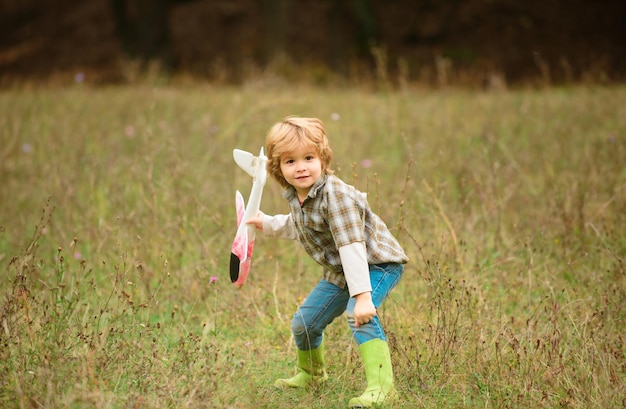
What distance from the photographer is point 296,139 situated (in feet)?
8.93

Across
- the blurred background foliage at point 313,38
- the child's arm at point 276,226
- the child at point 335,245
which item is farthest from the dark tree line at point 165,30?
the child at point 335,245

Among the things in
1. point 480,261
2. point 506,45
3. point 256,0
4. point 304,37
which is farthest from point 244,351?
point 256,0

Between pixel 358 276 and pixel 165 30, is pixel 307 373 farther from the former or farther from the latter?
pixel 165 30

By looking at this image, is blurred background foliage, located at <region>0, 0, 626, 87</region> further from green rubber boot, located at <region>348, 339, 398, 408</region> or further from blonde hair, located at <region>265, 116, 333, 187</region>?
green rubber boot, located at <region>348, 339, 398, 408</region>

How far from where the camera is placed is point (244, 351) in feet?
10.9

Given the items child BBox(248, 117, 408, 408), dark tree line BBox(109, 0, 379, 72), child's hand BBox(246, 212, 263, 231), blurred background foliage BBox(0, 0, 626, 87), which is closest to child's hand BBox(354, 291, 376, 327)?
child BBox(248, 117, 408, 408)

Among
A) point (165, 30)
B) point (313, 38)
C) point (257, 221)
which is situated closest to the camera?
point (257, 221)

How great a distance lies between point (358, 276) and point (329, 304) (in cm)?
33

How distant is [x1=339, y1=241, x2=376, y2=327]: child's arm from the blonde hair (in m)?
0.38

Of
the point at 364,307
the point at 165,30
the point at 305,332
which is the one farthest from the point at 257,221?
the point at 165,30

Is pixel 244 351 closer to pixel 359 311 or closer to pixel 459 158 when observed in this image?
pixel 359 311

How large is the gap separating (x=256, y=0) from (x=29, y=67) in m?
6.69

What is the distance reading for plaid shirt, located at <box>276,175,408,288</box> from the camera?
2.62 m

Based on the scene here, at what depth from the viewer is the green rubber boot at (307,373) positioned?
300cm
